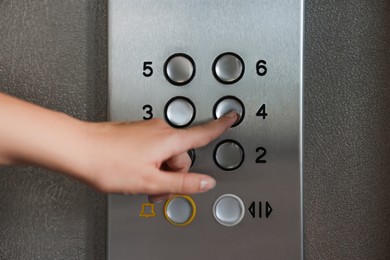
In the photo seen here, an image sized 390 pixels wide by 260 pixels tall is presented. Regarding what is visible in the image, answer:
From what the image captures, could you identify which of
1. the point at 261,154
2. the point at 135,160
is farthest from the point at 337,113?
the point at 135,160

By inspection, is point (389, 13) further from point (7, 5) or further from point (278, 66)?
point (7, 5)

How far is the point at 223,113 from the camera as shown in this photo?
16.8 inches

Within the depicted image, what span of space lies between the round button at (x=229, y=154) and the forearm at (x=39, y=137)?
0.12m

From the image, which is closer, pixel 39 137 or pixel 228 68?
pixel 39 137

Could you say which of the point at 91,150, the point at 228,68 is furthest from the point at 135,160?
the point at 228,68

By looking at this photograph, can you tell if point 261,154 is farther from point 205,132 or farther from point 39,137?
point 39,137

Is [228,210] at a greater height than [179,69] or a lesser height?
lesser

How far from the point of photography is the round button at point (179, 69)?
431 millimetres

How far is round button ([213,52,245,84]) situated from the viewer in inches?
16.8

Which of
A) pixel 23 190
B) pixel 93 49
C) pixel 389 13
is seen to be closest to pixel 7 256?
pixel 23 190

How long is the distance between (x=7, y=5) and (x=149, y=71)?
0.13 metres

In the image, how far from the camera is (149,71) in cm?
44

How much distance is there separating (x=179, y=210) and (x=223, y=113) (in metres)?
0.08

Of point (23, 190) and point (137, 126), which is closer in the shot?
point (137, 126)
